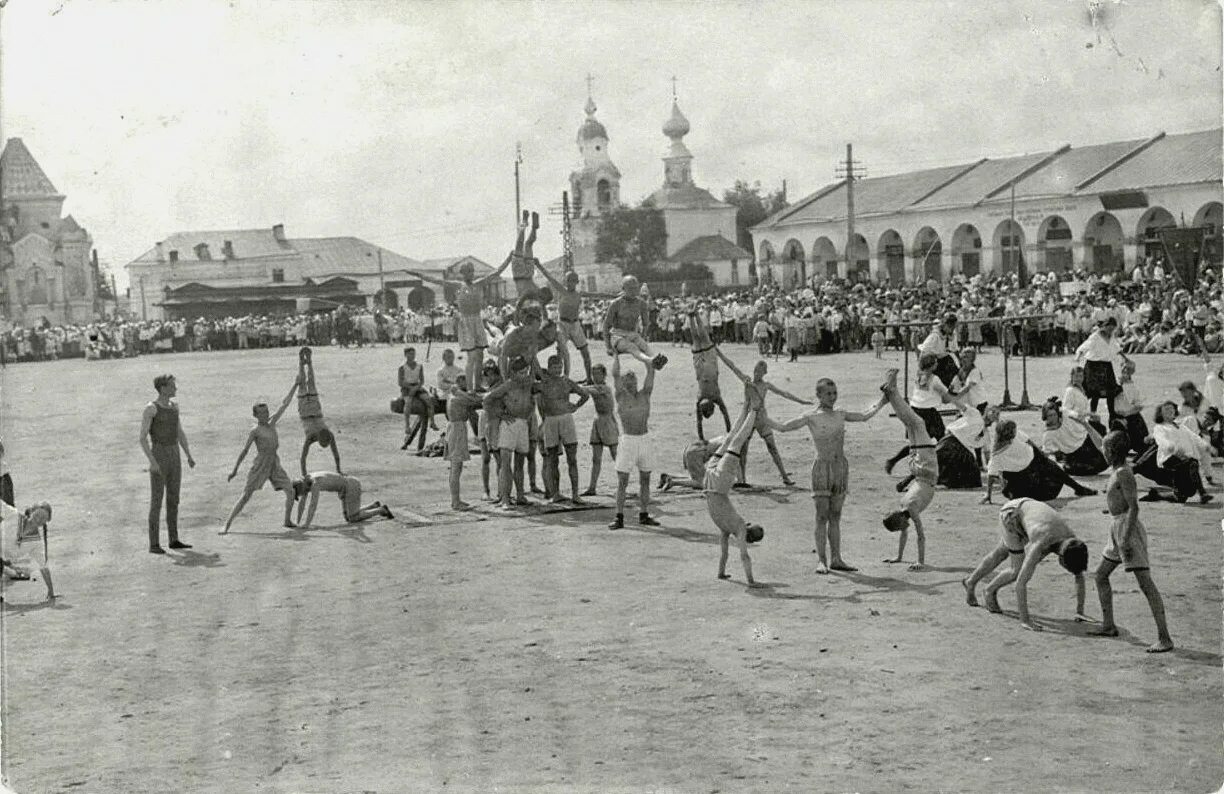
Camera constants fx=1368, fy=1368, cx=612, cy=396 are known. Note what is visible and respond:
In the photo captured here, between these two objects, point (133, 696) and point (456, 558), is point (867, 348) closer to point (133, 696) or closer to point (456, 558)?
point (456, 558)

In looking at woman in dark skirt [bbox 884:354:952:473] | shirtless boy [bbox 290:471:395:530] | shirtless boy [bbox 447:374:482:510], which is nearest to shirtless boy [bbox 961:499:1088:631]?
woman in dark skirt [bbox 884:354:952:473]

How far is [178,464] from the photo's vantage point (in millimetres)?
12414

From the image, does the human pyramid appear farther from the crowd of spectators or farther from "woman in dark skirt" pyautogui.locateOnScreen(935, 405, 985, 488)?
the crowd of spectators

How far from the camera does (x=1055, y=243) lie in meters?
49.1

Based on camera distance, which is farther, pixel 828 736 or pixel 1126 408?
pixel 1126 408

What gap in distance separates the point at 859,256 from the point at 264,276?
35.6 meters

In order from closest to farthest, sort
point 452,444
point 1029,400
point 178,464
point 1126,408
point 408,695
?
point 408,695 → point 178,464 → point 452,444 → point 1126,408 → point 1029,400

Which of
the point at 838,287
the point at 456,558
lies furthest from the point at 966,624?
the point at 838,287

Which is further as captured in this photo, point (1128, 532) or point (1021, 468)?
point (1021, 468)

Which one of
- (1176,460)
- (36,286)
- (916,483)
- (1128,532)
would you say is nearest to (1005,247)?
(1176,460)

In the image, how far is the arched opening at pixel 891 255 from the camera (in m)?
57.9

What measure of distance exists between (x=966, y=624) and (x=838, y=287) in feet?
129

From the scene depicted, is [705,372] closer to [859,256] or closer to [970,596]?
[970,596]

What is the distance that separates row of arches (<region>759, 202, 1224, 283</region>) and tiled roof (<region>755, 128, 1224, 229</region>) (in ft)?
3.68
